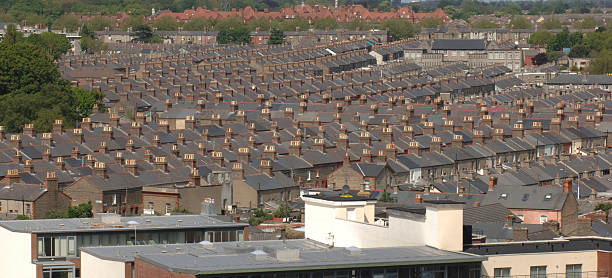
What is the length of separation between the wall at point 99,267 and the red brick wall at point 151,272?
1.30m

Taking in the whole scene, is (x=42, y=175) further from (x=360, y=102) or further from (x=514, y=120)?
(x=360, y=102)

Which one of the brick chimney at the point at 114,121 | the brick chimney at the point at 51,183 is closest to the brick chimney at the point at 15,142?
the brick chimney at the point at 114,121

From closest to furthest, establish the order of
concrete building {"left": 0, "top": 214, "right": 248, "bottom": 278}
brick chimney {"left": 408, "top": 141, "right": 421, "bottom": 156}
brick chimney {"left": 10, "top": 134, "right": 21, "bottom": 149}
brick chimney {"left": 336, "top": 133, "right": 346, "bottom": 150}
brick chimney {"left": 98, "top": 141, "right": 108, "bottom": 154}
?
concrete building {"left": 0, "top": 214, "right": 248, "bottom": 278}
brick chimney {"left": 98, "top": 141, "right": 108, "bottom": 154}
brick chimney {"left": 10, "top": 134, "right": 21, "bottom": 149}
brick chimney {"left": 408, "top": 141, "right": 421, "bottom": 156}
brick chimney {"left": 336, "top": 133, "right": 346, "bottom": 150}

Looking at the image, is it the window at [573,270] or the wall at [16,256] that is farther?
the wall at [16,256]

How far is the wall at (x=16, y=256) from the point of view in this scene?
52456mm

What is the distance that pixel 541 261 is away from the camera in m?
45.1

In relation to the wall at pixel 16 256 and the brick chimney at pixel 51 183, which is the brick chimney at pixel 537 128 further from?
the wall at pixel 16 256

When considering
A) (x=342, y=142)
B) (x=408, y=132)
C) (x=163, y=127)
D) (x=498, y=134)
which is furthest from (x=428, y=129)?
(x=163, y=127)

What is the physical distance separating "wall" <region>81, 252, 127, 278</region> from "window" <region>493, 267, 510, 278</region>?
9.73 metres

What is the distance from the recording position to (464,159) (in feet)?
359

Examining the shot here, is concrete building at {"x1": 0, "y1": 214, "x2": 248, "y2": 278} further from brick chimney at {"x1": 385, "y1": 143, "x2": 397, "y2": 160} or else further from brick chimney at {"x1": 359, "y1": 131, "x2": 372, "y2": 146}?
brick chimney at {"x1": 359, "y1": 131, "x2": 372, "y2": 146}

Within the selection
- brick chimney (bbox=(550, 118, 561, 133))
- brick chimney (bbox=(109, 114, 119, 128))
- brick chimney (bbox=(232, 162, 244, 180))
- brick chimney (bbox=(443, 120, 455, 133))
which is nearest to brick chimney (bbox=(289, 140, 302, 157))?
brick chimney (bbox=(232, 162, 244, 180))

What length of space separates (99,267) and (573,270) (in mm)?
12831

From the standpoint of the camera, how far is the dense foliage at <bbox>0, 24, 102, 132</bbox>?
131 meters
